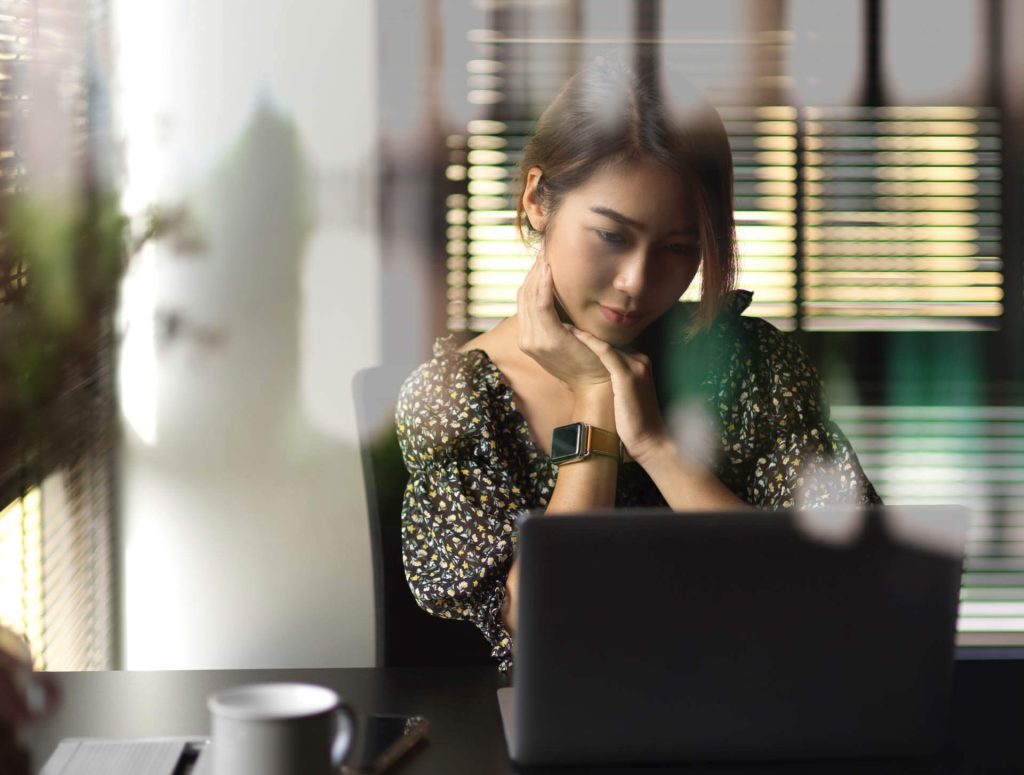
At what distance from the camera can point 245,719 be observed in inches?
24.1

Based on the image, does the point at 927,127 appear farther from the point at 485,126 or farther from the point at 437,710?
the point at 437,710

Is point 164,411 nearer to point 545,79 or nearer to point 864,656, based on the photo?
point 545,79

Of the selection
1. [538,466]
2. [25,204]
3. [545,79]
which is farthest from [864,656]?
[545,79]

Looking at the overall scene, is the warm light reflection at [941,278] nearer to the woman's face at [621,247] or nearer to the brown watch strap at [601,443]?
the woman's face at [621,247]

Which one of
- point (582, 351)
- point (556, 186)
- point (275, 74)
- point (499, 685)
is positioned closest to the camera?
point (499, 685)

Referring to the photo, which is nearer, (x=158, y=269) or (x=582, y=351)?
(x=582, y=351)

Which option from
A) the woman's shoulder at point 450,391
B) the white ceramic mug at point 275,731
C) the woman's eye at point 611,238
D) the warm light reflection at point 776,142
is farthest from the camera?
the warm light reflection at point 776,142

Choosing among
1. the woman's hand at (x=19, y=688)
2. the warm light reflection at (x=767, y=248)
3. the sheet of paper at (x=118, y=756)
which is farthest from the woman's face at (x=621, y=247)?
the woman's hand at (x=19, y=688)

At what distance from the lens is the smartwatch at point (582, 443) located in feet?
4.22

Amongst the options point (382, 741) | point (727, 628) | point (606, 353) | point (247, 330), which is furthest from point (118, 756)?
point (247, 330)

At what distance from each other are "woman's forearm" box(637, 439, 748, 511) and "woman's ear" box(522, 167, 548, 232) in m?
0.42

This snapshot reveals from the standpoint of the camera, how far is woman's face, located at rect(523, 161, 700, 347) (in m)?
1.43

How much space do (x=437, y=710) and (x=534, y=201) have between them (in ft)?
2.76

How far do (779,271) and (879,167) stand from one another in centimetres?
29
